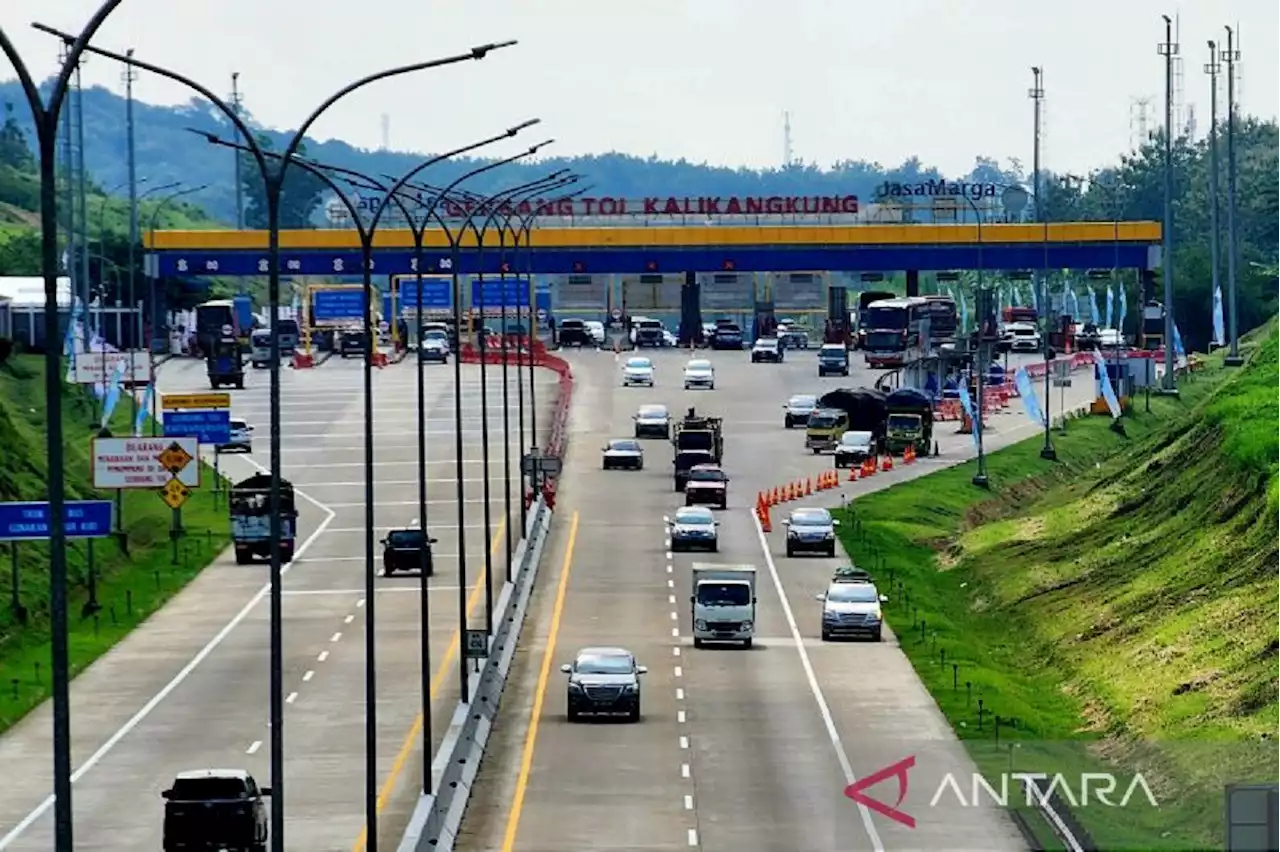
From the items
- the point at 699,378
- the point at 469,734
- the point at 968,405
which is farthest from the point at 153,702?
the point at 699,378

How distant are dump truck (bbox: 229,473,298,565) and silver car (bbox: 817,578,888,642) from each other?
22938mm

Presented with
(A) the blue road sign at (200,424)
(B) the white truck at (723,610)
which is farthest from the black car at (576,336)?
(B) the white truck at (723,610)

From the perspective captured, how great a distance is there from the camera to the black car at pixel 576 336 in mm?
196750

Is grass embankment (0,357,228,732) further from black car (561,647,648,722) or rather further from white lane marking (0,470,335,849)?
black car (561,647,648,722)

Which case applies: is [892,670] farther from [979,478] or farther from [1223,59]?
[1223,59]

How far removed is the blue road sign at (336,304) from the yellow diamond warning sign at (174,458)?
8705 cm

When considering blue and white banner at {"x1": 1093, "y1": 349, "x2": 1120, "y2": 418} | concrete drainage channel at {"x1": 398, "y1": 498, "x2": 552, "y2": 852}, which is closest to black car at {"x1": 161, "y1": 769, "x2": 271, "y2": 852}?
concrete drainage channel at {"x1": 398, "y1": 498, "x2": 552, "y2": 852}

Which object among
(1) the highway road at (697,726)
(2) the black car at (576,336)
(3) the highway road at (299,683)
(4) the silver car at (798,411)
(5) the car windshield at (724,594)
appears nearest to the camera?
(1) the highway road at (697,726)

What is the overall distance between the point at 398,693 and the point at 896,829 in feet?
71.5

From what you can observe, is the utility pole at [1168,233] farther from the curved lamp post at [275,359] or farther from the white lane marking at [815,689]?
the curved lamp post at [275,359]

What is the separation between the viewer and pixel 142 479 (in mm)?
99875

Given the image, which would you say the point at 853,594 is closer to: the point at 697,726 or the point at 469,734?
the point at 697,726

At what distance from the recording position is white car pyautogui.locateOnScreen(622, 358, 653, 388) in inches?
6585

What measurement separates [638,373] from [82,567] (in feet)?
227
